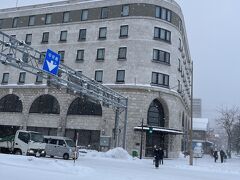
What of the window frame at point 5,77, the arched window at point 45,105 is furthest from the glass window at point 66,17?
the window frame at point 5,77

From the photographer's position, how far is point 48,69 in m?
21.4

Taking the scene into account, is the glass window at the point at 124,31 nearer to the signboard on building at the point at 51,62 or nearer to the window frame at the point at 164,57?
the window frame at the point at 164,57

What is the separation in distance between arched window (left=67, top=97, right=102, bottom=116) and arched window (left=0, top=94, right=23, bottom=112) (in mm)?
7811

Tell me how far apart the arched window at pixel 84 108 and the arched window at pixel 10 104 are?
781 centimetres

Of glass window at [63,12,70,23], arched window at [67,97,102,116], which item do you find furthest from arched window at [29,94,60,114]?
glass window at [63,12,70,23]

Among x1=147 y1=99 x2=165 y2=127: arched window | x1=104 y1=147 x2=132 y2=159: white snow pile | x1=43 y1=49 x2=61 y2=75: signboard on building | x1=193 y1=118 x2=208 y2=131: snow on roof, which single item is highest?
x1=193 y1=118 x2=208 y2=131: snow on roof

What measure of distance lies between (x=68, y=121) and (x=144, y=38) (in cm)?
1393

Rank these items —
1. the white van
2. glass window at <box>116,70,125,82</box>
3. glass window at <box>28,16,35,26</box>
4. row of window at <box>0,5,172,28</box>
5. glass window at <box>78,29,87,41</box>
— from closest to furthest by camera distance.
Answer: the white van → glass window at <box>116,70,125,82</box> → row of window at <box>0,5,172,28</box> → glass window at <box>78,29,87,41</box> → glass window at <box>28,16,35,26</box>

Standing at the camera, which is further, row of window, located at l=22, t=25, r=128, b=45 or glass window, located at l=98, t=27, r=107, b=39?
glass window, located at l=98, t=27, r=107, b=39

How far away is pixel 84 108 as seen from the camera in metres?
38.7

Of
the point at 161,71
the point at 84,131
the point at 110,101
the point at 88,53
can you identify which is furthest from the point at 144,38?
the point at 84,131

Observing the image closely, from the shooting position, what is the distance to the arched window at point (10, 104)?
1658 inches

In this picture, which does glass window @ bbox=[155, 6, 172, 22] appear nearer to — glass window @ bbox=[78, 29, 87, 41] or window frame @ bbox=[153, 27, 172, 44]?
window frame @ bbox=[153, 27, 172, 44]

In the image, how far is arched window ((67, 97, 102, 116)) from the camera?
37844 mm
